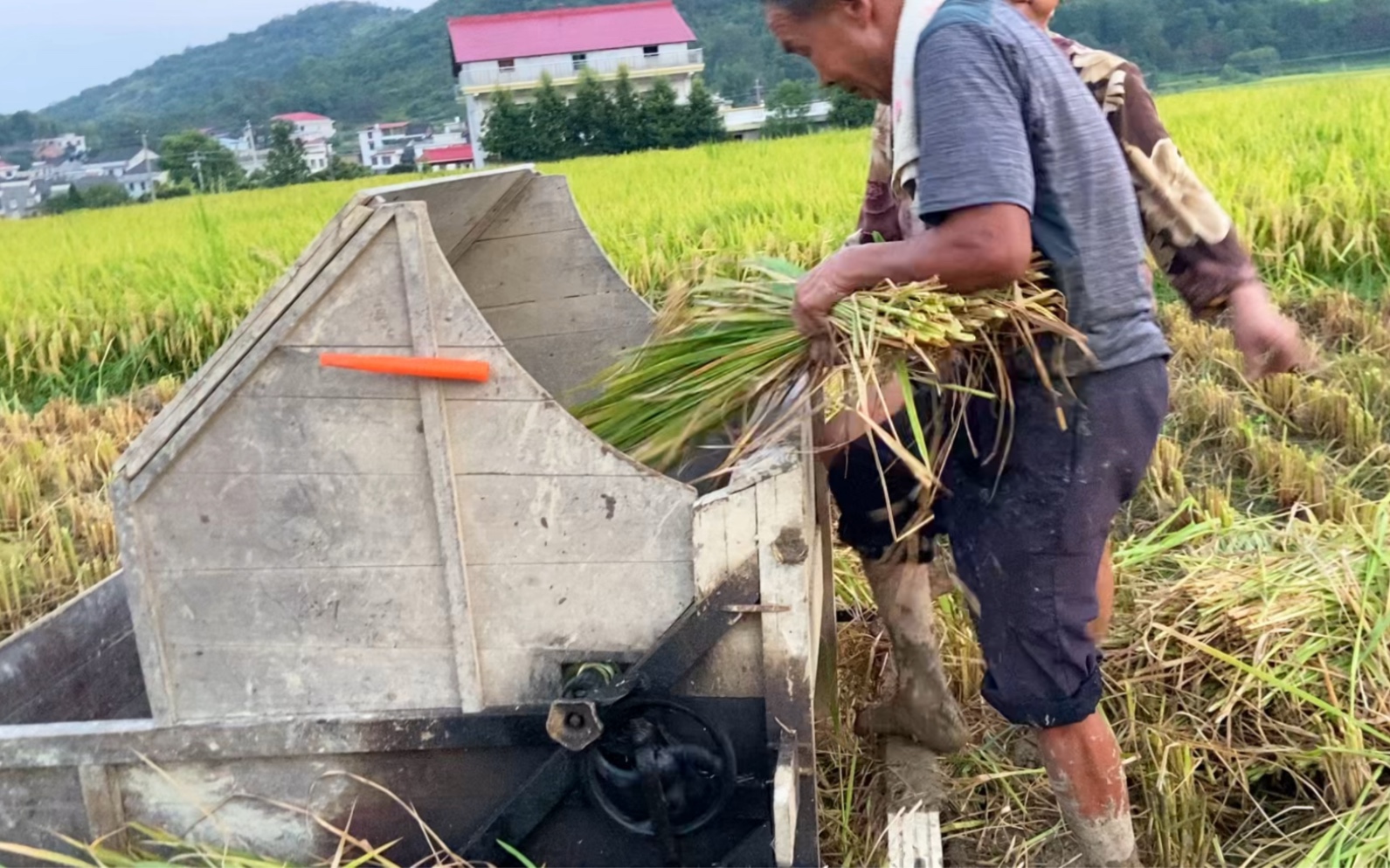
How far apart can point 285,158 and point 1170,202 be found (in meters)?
35.9

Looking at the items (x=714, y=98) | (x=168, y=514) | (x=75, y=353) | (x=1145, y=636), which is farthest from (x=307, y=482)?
(x=714, y=98)

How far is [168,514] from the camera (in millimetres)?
1699

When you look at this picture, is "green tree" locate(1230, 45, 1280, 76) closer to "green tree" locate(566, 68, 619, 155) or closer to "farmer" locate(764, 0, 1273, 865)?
"green tree" locate(566, 68, 619, 155)

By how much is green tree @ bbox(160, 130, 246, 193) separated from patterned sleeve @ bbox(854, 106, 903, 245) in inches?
1024

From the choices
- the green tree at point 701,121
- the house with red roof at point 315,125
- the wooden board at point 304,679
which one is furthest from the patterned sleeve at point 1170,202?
the house with red roof at point 315,125

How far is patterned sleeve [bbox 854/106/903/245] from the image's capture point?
2094mm

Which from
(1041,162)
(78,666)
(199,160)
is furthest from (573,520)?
(199,160)

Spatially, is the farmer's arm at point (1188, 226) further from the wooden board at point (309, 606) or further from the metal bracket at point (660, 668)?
the wooden board at point (309, 606)

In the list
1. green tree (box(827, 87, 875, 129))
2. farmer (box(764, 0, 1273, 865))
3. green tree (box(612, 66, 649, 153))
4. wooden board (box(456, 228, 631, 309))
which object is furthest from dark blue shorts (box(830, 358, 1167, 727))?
green tree (box(612, 66, 649, 153))

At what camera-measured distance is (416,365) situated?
1.61 metres

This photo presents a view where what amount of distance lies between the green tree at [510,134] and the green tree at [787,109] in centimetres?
585

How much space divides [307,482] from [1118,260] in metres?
1.25

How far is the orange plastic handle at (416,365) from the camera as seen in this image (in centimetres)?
161

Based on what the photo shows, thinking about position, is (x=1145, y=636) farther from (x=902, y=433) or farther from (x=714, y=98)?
(x=714, y=98)
